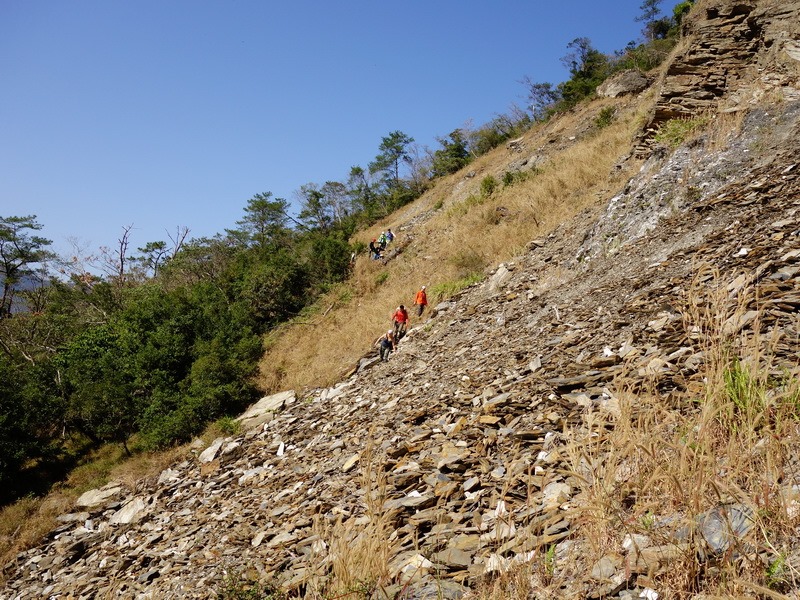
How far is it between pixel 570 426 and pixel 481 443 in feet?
2.68

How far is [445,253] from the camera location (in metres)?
16.8

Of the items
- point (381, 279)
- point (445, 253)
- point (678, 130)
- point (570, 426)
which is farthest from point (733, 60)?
point (381, 279)

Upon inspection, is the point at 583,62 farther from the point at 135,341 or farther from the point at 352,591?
the point at 352,591

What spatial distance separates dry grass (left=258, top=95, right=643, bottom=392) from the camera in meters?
13.0

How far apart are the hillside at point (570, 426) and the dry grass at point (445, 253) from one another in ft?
0.84

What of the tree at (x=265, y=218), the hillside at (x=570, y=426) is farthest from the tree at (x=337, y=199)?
the hillside at (x=570, y=426)

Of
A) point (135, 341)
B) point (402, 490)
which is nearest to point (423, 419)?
point (402, 490)

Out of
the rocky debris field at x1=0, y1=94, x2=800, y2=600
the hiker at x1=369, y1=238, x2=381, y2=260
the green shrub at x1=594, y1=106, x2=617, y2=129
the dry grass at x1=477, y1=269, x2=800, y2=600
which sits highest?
the green shrub at x1=594, y1=106, x2=617, y2=129

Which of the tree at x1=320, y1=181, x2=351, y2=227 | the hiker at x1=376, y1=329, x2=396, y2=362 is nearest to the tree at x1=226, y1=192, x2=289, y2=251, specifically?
Result: the tree at x1=320, y1=181, x2=351, y2=227

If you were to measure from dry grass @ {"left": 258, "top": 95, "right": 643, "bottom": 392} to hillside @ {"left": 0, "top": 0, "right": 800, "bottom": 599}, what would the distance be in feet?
0.84

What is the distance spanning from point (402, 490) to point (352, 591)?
1.80m

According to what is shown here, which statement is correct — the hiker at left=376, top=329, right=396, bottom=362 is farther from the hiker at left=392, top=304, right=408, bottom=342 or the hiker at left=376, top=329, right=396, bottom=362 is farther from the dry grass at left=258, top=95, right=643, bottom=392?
the dry grass at left=258, top=95, right=643, bottom=392

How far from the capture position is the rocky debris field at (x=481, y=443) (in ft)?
7.01

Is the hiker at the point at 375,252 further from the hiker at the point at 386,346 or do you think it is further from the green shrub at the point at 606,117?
the green shrub at the point at 606,117
